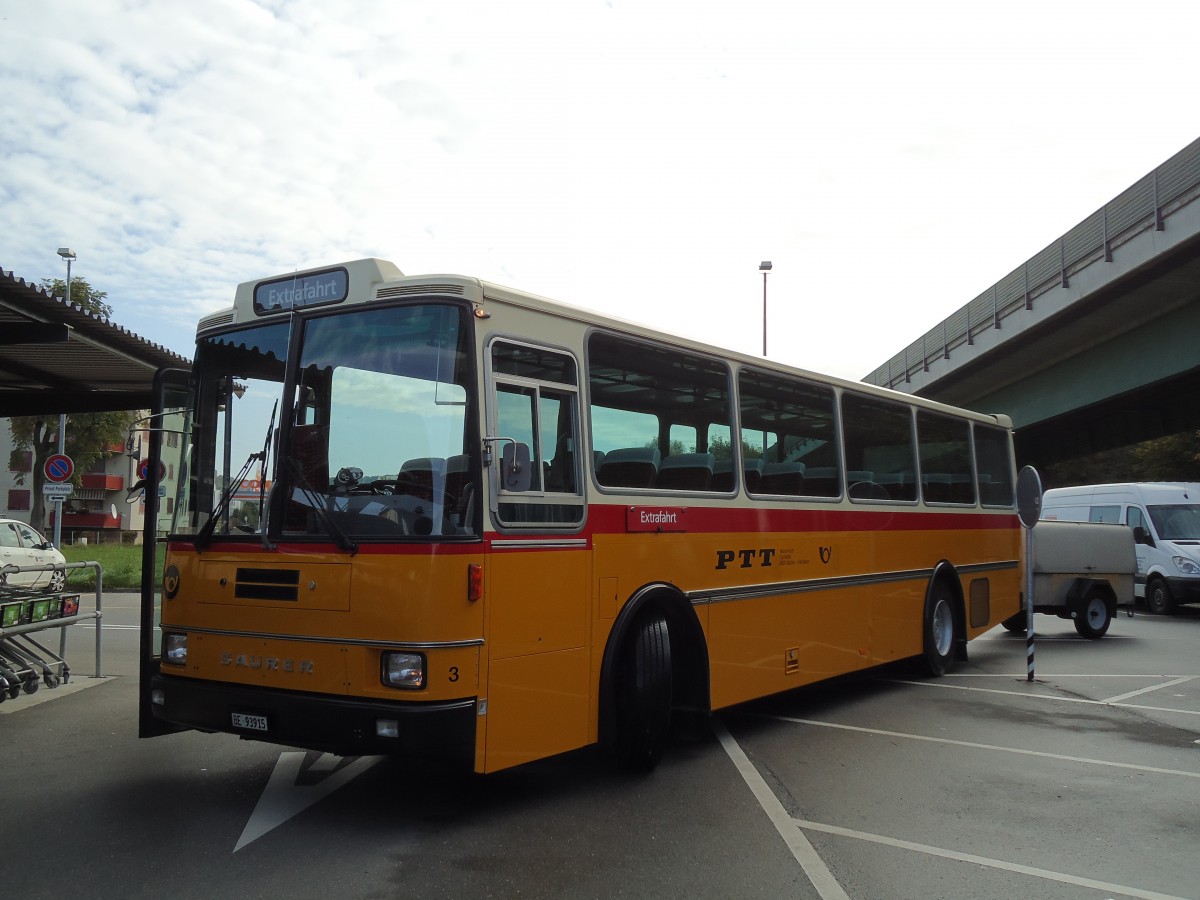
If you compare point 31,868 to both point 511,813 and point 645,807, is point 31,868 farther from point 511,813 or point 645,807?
point 645,807

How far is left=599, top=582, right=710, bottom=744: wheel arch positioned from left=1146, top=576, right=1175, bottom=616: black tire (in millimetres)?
18109

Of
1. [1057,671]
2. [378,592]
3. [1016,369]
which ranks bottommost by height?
[1057,671]

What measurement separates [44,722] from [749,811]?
20.1 ft

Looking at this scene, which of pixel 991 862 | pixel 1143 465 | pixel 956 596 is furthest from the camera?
pixel 1143 465

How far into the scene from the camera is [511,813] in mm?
5832

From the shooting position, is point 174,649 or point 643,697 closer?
point 174,649

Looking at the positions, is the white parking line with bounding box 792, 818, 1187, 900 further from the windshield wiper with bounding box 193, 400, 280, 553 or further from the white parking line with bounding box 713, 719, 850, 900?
the windshield wiper with bounding box 193, 400, 280, 553

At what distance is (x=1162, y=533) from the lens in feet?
70.8

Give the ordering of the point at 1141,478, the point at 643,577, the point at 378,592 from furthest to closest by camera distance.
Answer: the point at 1141,478, the point at 643,577, the point at 378,592

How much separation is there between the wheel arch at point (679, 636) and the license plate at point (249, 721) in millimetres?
2113

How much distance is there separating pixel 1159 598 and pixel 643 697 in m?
19.3

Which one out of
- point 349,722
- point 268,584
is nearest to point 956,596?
point 349,722

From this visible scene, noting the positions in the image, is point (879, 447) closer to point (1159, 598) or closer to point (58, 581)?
point (58, 581)

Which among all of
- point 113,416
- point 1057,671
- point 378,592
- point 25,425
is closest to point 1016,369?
point 1057,671
